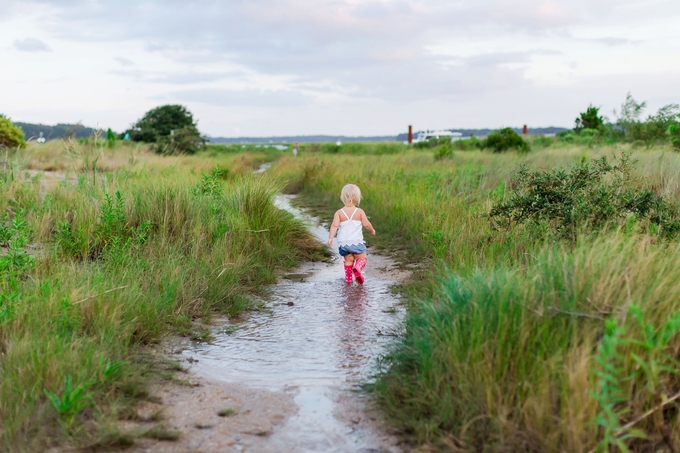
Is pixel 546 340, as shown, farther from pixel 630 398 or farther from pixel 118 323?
pixel 118 323

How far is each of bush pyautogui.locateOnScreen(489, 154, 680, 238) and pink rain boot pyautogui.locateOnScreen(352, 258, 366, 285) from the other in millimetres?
1661

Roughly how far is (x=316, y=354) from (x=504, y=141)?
2365 centimetres

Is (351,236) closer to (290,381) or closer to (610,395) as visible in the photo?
(290,381)

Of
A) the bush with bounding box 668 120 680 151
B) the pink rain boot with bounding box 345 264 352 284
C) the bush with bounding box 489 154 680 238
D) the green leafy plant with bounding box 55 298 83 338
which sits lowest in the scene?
the pink rain boot with bounding box 345 264 352 284

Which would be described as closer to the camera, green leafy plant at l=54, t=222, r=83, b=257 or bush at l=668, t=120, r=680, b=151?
green leafy plant at l=54, t=222, r=83, b=257

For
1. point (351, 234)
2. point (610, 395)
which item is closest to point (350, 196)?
point (351, 234)

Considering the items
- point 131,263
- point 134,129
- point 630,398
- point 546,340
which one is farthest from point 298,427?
point 134,129

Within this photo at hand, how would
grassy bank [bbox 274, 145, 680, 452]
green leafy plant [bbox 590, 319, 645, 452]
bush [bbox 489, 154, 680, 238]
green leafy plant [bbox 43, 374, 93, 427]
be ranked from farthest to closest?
bush [bbox 489, 154, 680, 238] < green leafy plant [bbox 43, 374, 93, 427] < grassy bank [bbox 274, 145, 680, 452] < green leafy plant [bbox 590, 319, 645, 452]

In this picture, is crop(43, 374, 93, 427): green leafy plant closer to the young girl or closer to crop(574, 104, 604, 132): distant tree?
the young girl

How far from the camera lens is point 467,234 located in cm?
825

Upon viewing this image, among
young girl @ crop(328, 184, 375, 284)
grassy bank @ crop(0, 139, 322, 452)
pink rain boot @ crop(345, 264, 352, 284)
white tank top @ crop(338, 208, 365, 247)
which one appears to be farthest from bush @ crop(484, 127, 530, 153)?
pink rain boot @ crop(345, 264, 352, 284)

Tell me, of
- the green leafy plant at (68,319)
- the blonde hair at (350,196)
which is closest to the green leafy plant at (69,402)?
the green leafy plant at (68,319)

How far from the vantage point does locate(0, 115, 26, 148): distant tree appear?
18.3 meters

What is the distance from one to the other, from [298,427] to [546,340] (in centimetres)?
151
